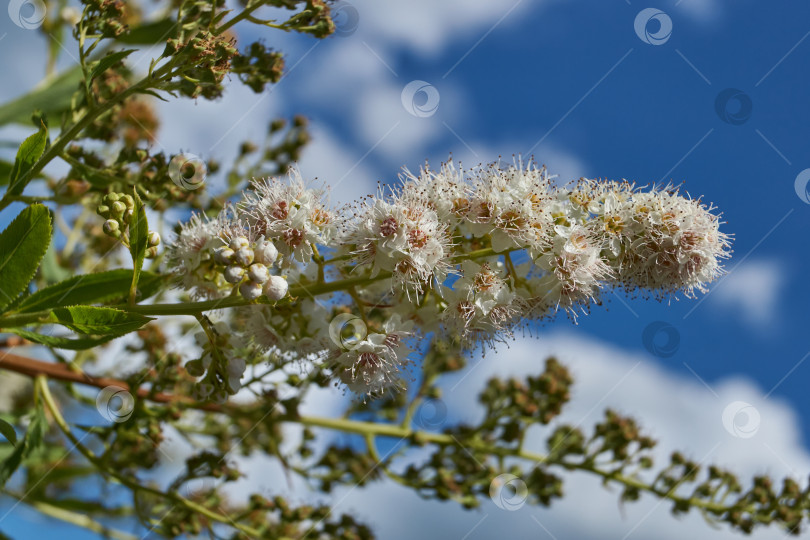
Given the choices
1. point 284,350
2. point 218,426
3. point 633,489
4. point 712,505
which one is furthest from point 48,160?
point 712,505

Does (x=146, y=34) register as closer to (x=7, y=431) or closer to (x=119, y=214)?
(x=119, y=214)

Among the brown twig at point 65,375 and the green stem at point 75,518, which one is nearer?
the brown twig at point 65,375

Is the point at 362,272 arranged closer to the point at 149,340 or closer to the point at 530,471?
the point at 149,340

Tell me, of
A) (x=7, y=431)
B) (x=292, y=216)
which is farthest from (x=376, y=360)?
(x=7, y=431)

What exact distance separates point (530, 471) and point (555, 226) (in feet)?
5.38

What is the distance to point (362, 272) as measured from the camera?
2152mm

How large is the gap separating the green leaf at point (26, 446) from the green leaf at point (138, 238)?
33.2 inches

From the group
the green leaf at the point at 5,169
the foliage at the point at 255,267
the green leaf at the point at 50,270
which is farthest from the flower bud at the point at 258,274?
the green leaf at the point at 5,169

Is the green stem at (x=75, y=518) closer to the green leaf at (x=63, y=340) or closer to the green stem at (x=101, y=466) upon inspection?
the green stem at (x=101, y=466)

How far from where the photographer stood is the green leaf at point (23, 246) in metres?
1.93

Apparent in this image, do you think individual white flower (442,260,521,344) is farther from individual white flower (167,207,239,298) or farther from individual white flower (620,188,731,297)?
individual white flower (167,207,239,298)

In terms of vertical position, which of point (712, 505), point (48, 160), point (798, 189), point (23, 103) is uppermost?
point (23, 103)

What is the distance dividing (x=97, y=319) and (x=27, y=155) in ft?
1.92

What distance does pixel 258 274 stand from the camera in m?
1.85
